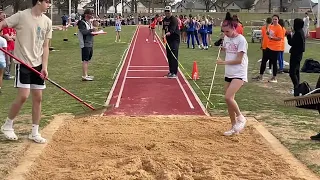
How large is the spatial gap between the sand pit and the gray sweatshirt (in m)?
5.35

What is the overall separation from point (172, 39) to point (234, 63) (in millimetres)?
7072

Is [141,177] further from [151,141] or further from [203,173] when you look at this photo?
[151,141]

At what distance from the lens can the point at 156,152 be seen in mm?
6090

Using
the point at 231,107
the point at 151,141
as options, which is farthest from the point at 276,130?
the point at 151,141

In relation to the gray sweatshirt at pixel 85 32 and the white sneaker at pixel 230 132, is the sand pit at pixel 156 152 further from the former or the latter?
the gray sweatshirt at pixel 85 32

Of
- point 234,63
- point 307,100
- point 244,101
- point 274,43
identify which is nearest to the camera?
point 307,100

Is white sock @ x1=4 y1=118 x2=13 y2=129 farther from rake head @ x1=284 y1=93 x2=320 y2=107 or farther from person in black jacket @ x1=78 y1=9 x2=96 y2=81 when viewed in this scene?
person in black jacket @ x1=78 y1=9 x2=96 y2=81

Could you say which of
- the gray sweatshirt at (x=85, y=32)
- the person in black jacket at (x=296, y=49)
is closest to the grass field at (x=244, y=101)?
the person in black jacket at (x=296, y=49)

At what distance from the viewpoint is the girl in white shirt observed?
6953 mm

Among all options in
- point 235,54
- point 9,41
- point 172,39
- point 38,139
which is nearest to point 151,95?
point 172,39

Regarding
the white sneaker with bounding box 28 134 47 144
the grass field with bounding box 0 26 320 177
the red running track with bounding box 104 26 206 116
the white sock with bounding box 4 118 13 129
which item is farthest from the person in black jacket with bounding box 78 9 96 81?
the white sneaker with bounding box 28 134 47 144

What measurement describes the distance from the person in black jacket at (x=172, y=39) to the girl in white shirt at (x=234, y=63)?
21.3 ft

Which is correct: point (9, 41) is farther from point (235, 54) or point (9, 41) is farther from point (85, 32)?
point (235, 54)

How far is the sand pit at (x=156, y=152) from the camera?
5285mm
